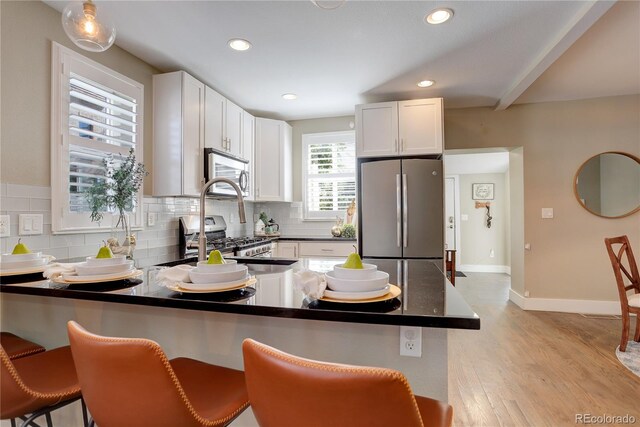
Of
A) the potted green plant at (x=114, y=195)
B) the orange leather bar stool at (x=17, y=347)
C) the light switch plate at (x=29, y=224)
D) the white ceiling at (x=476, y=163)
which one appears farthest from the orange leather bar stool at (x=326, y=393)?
the white ceiling at (x=476, y=163)

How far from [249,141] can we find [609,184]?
4.28 m

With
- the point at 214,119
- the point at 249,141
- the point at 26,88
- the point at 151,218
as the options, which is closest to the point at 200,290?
the point at 26,88

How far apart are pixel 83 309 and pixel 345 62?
2574 millimetres

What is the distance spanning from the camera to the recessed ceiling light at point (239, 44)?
2.47m

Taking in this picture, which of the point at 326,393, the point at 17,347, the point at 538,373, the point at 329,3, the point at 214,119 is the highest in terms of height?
the point at 214,119

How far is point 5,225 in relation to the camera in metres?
1.76

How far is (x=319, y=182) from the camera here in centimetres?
453

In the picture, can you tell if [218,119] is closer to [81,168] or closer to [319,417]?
[81,168]

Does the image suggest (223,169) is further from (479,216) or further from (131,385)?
(479,216)

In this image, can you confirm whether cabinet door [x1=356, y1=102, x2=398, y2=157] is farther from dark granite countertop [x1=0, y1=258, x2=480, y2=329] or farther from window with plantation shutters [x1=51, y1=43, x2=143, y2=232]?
dark granite countertop [x1=0, y1=258, x2=480, y2=329]

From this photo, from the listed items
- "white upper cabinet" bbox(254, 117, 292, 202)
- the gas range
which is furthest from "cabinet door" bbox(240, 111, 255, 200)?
the gas range

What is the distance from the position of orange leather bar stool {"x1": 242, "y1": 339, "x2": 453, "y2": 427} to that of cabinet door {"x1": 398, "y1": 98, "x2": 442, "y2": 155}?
3182 mm

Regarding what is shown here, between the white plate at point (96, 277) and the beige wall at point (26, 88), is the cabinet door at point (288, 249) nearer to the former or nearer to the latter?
the beige wall at point (26, 88)

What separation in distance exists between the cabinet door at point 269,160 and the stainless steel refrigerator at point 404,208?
1.30 m
